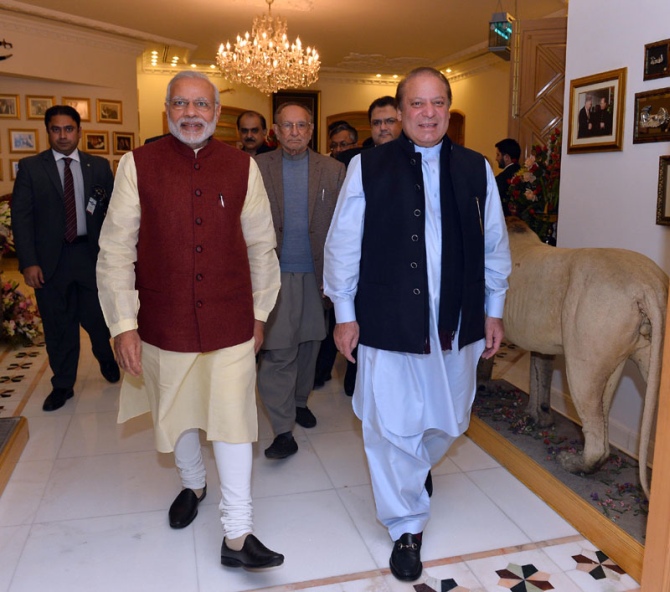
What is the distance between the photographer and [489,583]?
2480 millimetres

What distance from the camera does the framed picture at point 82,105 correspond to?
1059 cm

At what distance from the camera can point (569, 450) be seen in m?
3.34

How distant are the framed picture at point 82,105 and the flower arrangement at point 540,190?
8492 mm

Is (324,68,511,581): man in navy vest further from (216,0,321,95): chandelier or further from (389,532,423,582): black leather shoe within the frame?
(216,0,321,95): chandelier

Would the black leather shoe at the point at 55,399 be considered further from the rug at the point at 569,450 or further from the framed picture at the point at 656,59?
the framed picture at the point at 656,59

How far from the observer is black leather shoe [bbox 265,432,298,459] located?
11.5 ft

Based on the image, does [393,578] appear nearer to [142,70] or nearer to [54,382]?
[54,382]

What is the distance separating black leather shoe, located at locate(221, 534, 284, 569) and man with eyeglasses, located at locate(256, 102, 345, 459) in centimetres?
100

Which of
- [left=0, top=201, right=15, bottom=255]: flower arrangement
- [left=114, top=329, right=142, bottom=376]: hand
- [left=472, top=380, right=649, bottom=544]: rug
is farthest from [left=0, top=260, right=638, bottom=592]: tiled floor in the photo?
[left=0, top=201, right=15, bottom=255]: flower arrangement

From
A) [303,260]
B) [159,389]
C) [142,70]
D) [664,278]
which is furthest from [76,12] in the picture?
[664,278]

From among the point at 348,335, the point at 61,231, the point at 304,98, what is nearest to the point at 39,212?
the point at 61,231

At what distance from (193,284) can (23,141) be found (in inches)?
379

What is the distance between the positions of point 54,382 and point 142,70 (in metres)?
9.76

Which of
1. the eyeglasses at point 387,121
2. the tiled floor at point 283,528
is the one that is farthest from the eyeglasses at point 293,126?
the tiled floor at point 283,528
